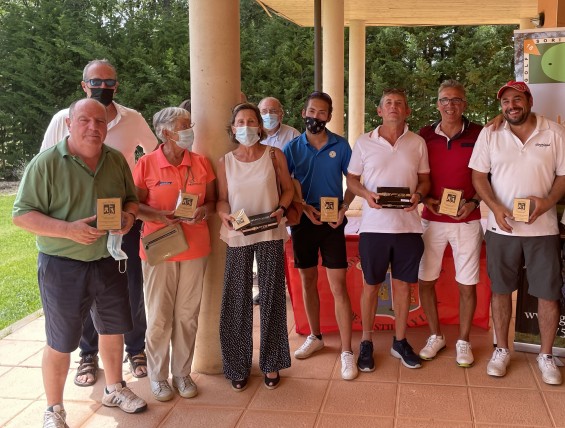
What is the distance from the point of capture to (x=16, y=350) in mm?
4527

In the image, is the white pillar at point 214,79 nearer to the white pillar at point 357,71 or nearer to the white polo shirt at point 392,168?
the white polo shirt at point 392,168

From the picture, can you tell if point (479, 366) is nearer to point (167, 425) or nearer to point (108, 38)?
point (167, 425)

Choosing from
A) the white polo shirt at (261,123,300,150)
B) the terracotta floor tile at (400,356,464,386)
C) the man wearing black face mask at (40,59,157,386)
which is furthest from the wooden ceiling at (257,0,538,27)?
the terracotta floor tile at (400,356,464,386)

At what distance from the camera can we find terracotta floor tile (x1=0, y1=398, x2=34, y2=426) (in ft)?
11.5

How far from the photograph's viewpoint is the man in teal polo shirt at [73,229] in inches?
118

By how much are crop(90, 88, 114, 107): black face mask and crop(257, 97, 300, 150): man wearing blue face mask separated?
3.50ft

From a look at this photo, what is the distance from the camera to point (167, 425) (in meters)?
3.39

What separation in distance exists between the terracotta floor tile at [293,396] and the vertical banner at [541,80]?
1.56 m

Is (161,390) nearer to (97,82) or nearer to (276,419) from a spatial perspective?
(276,419)

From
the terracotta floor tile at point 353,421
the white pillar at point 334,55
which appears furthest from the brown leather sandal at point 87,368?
the white pillar at point 334,55

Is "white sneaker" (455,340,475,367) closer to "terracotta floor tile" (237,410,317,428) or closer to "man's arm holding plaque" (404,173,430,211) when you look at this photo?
"man's arm holding plaque" (404,173,430,211)

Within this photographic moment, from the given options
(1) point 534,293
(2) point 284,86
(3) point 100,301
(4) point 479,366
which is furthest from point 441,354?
(2) point 284,86

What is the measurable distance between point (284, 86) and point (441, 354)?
1361 cm

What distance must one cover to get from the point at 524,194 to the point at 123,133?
2.51 metres
